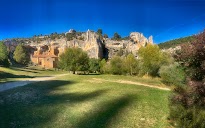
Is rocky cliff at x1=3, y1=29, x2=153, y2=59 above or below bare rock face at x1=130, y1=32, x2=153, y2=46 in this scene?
below

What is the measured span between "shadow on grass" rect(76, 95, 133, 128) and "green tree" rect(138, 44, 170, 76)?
131 feet

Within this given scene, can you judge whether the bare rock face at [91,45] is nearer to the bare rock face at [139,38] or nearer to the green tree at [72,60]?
the bare rock face at [139,38]

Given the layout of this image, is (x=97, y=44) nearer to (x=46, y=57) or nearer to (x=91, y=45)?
(x=91, y=45)

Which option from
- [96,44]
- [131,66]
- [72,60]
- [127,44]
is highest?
[127,44]

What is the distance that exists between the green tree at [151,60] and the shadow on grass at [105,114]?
131 feet

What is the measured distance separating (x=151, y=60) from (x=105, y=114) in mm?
45962

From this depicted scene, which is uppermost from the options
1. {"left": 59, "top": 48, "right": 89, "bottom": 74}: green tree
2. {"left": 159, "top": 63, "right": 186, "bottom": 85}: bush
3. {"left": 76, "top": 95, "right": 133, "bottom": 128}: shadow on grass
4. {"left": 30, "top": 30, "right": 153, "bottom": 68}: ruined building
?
{"left": 30, "top": 30, "right": 153, "bottom": 68}: ruined building

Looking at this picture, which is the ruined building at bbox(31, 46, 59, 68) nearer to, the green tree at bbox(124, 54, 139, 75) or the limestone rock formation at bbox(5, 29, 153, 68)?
the limestone rock formation at bbox(5, 29, 153, 68)

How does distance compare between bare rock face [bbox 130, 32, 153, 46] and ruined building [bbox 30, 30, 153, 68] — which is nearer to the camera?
ruined building [bbox 30, 30, 153, 68]

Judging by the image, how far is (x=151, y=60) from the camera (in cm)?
5894

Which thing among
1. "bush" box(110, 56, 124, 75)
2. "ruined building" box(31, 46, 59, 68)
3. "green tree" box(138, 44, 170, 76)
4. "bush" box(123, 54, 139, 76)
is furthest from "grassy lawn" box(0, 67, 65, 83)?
"ruined building" box(31, 46, 59, 68)

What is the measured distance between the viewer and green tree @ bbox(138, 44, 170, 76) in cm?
5732

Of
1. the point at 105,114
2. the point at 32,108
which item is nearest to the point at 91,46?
the point at 32,108

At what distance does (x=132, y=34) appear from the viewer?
156 metres
